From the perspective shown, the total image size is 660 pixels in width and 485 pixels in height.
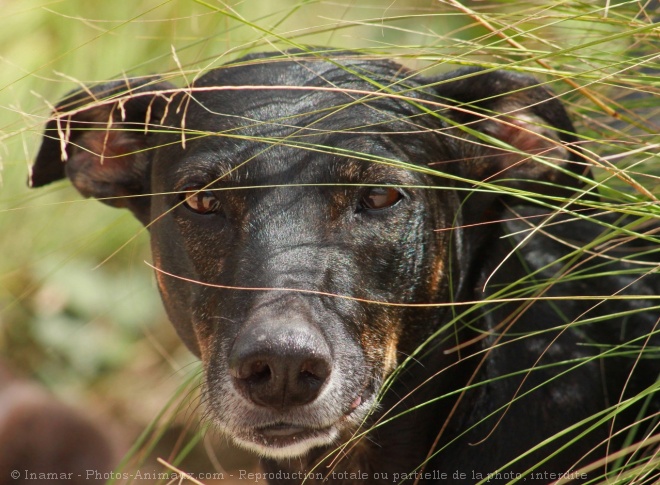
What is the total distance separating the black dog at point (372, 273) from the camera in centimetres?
→ 248

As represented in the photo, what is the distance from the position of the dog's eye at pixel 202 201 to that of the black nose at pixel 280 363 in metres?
0.56

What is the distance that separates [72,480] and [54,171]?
96.8 inches

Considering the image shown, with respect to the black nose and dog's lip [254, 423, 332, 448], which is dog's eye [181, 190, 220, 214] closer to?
the black nose

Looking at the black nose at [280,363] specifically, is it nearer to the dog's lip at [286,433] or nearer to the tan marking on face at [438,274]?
the dog's lip at [286,433]

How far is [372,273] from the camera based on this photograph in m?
2.70

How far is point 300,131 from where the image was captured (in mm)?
2697

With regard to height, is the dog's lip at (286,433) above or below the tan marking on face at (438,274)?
below

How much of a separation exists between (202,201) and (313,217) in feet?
1.33

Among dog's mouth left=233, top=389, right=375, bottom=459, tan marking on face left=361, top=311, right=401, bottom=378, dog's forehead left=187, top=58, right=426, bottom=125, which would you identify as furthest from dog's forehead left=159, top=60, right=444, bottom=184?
dog's mouth left=233, top=389, right=375, bottom=459

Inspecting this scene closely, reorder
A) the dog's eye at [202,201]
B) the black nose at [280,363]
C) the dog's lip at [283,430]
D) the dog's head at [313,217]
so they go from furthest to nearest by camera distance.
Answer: the dog's eye at [202,201] → the dog's lip at [283,430] → the dog's head at [313,217] → the black nose at [280,363]

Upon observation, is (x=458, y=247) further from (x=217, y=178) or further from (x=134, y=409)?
(x=134, y=409)

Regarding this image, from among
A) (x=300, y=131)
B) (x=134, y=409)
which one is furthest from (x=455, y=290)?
(x=134, y=409)

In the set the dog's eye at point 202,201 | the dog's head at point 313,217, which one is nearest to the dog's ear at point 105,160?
the dog's head at point 313,217

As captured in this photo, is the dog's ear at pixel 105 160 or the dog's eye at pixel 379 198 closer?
the dog's eye at pixel 379 198
